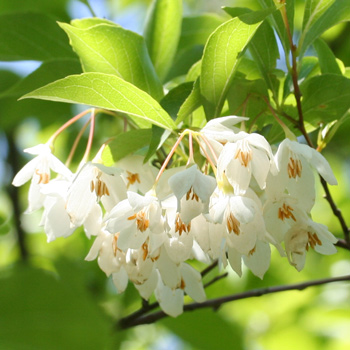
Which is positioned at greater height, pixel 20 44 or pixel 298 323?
pixel 20 44

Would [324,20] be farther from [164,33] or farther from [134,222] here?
[134,222]

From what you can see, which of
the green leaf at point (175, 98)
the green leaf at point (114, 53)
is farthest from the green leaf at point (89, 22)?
the green leaf at point (175, 98)

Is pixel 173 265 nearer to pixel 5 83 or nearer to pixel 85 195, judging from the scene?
pixel 85 195

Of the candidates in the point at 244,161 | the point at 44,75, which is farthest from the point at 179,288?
the point at 44,75

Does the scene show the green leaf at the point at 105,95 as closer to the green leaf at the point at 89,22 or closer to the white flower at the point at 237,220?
the white flower at the point at 237,220

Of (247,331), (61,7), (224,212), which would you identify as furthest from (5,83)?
(247,331)
